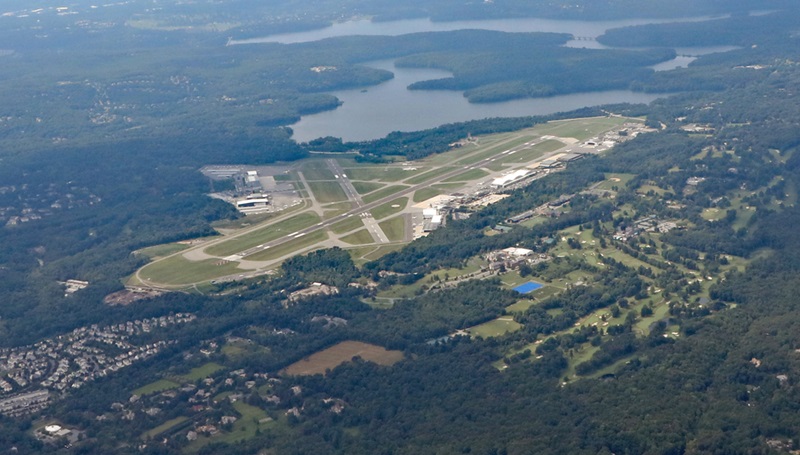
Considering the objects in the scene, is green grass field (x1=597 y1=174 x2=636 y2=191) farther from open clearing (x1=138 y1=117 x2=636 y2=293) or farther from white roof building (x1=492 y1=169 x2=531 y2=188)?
open clearing (x1=138 y1=117 x2=636 y2=293)

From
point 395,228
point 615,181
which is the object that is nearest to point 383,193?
point 395,228

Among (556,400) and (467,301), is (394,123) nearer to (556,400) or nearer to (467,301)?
(467,301)

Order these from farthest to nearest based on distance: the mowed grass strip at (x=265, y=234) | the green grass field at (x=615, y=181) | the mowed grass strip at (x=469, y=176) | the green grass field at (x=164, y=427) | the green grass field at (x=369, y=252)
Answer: the mowed grass strip at (x=469, y=176) < the green grass field at (x=615, y=181) < the mowed grass strip at (x=265, y=234) < the green grass field at (x=369, y=252) < the green grass field at (x=164, y=427)

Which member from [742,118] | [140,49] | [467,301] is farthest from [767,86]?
[140,49]

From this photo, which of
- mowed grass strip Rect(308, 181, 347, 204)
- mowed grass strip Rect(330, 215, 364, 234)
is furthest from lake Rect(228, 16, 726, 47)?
mowed grass strip Rect(330, 215, 364, 234)

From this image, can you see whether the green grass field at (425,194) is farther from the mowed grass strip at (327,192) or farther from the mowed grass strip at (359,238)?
the mowed grass strip at (359,238)

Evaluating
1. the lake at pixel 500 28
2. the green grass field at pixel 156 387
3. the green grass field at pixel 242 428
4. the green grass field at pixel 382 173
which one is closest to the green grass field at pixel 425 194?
the green grass field at pixel 382 173
